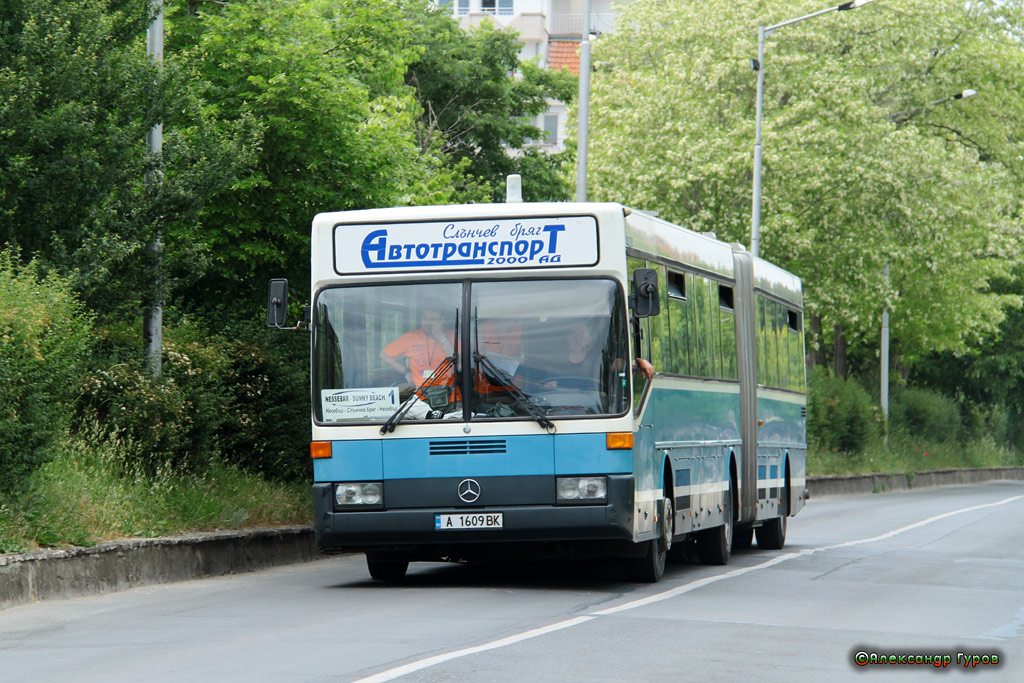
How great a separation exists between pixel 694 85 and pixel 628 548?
→ 29.9 m

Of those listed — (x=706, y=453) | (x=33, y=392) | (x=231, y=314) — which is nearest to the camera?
(x=33, y=392)

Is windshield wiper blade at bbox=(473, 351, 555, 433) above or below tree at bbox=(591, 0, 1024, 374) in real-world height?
below

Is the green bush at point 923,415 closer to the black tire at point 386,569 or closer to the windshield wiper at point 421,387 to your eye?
the black tire at point 386,569

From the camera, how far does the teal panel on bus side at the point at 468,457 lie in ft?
44.2

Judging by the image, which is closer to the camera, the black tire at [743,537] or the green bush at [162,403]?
the green bush at [162,403]

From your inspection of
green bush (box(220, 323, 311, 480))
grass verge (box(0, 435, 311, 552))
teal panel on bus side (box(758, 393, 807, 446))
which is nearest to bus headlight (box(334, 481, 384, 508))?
grass verge (box(0, 435, 311, 552))

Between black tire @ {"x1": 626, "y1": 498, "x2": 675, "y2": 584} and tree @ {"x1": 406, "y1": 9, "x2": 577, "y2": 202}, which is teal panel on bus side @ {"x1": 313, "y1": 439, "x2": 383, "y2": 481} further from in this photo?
tree @ {"x1": 406, "y1": 9, "x2": 577, "y2": 202}

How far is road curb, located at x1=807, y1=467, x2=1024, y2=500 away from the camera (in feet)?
134

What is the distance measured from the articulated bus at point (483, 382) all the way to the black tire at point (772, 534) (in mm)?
6536

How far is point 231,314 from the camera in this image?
65.4 ft

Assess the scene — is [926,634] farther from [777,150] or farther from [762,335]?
[777,150]

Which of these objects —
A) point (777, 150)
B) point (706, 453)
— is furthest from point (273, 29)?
point (777, 150)

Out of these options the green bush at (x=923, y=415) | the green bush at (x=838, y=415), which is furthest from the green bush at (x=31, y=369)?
the green bush at (x=923, y=415)

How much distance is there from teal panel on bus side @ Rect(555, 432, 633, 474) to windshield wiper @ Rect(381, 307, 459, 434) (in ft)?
3.42
